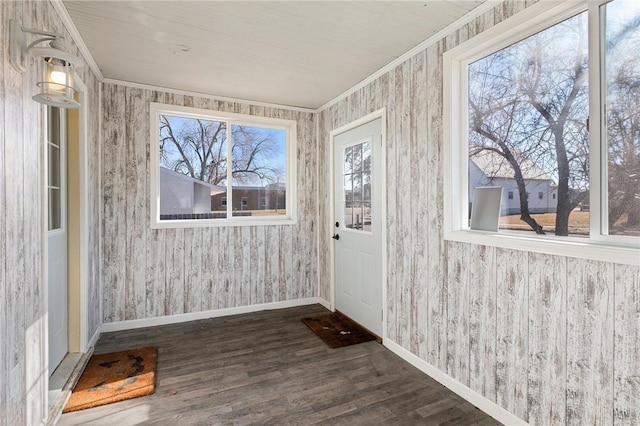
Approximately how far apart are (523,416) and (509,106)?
190 centimetres

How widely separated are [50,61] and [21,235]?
88 centimetres

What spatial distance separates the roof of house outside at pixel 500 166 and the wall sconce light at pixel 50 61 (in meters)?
2.47

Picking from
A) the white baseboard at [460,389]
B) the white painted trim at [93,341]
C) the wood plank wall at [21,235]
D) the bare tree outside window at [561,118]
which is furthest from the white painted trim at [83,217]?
the bare tree outside window at [561,118]

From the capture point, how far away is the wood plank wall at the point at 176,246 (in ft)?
11.0

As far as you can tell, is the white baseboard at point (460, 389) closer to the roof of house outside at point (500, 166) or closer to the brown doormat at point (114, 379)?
the roof of house outside at point (500, 166)

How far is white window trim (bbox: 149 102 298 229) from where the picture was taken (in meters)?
3.51

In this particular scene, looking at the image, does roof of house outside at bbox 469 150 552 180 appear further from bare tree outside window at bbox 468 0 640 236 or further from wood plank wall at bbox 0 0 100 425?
wood plank wall at bbox 0 0 100 425

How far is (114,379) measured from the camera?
241cm

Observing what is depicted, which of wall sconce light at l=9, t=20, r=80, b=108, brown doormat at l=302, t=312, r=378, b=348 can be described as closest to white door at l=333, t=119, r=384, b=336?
brown doormat at l=302, t=312, r=378, b=348

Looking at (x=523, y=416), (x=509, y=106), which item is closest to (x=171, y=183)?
(x=509, y=106)

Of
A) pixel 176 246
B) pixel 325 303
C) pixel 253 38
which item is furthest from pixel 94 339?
pixel 253 38

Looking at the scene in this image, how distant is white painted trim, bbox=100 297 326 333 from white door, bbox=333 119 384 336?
1.96 ft

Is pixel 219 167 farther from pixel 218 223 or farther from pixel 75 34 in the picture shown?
pixel 75 34

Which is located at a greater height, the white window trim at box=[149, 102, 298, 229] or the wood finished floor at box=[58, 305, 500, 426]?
the white window trim at box=[149, 102, 298, 229]
